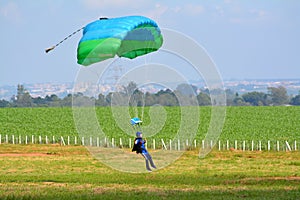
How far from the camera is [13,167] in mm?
30188

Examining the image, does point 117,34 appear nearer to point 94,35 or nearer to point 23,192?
point 94,35

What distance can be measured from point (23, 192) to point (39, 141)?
38.1m

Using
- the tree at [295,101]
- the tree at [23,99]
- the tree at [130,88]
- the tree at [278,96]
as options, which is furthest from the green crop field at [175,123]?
the tree at [295,101]

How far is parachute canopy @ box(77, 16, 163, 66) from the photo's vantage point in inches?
851

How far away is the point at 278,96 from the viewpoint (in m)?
171

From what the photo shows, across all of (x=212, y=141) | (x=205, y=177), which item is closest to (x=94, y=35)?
(x=205, y=177)

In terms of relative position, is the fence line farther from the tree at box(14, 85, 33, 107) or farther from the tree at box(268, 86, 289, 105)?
the tree at box(268, 86, 289, 105)

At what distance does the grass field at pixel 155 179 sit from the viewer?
1827cm

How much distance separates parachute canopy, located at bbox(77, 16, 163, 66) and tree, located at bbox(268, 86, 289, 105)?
14521cm

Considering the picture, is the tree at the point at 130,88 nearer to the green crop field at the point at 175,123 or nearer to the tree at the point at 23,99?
the green crop field at the point at 175,123

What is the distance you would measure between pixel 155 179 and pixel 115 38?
5.19m

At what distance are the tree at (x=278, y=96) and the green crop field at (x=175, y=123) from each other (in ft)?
241

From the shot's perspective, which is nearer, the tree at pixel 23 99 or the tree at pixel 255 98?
the tree at pixel 255 98

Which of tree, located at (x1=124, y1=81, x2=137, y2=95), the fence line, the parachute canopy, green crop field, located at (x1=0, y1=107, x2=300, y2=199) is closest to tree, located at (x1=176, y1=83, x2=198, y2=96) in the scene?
green crop field, located at (x1=0, y1=107, x2=300, y2=199)
